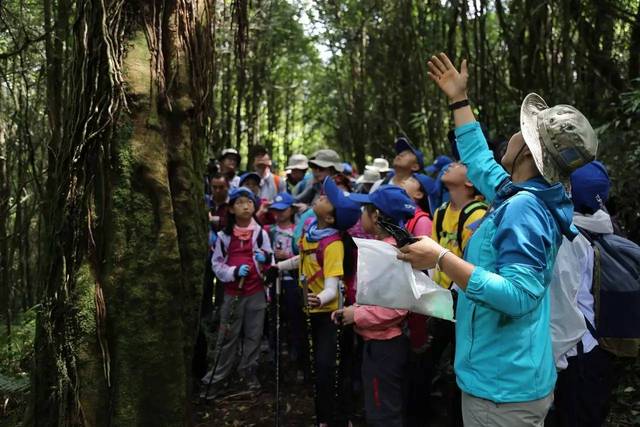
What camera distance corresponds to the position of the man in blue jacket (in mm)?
2064

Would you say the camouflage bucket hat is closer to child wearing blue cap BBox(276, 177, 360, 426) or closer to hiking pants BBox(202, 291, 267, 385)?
child wearing blue cap BBox(276, 177, 360, 426)

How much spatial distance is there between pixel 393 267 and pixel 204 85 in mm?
1701

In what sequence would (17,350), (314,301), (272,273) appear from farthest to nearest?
(17,350) → (272,273) → (314,301)

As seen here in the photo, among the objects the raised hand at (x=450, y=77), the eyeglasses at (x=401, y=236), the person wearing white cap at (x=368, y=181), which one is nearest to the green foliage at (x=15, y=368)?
the eyeglasses at (x=401, y=236)

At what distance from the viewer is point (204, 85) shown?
3.52 metres

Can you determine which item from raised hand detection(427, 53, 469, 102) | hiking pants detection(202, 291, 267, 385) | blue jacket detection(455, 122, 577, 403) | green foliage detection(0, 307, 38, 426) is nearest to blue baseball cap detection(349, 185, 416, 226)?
raised hand detection(427, 53, 469, 102)

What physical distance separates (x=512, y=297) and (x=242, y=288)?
4.06 meters

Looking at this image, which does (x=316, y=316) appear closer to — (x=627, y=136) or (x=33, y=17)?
(x=627, y=136)

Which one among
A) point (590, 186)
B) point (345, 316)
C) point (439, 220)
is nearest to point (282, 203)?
point (439, 220)

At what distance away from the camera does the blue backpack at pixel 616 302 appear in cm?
341

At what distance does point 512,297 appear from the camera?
6.64 feet

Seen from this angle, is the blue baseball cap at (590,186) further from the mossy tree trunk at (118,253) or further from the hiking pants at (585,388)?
the mossy tree trunk at (118,253)

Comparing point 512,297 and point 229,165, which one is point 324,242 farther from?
point 229,165

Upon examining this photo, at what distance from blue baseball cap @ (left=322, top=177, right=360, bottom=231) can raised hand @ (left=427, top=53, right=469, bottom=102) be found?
176 cm
